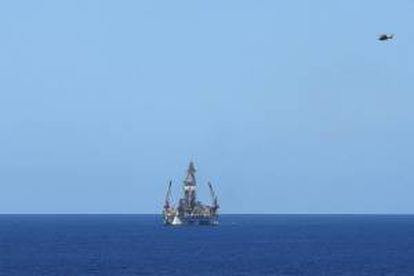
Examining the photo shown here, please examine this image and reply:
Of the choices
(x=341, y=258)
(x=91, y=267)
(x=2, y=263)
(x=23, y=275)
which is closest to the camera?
(x=23, y=275)

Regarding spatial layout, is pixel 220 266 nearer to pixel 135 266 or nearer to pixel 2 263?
pixel 135 266

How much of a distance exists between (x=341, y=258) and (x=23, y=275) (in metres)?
61.8

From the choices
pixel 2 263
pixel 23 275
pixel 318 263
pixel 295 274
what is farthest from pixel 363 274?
pixel 2 263

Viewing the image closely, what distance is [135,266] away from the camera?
174 m

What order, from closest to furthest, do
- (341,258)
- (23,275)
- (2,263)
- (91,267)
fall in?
(23,275), (91,267), (2,263), (341,258)

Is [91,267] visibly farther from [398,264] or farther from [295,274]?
[398,264]

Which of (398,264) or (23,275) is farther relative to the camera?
(398,264)

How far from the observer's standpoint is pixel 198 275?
158750mm

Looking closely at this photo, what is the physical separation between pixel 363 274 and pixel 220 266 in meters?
24.5

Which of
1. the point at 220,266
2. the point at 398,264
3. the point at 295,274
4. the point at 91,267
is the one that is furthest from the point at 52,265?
the point at 398,264

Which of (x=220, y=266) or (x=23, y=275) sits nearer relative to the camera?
(x=23, y=275)

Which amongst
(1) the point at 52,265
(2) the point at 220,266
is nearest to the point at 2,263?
(1) the point at 52,265

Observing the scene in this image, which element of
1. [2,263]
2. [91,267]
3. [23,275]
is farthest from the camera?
[2,263]

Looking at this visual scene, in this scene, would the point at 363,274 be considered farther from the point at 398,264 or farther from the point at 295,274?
the point at 398,264
